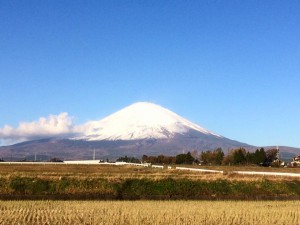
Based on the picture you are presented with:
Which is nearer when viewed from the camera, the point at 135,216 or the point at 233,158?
the point at 135,216

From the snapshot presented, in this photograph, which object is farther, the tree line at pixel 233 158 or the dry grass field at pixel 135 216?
the tree line at pixel 233 158

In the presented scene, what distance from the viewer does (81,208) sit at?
2253 centimetres

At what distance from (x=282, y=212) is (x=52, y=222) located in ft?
31.5

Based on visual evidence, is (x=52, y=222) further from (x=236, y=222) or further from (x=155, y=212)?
(x=236, y=222)

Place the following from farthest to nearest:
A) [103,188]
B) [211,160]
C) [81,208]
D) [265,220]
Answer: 1. [211,160]
2. [103,188]
3. [81,208]
4. [265,220]

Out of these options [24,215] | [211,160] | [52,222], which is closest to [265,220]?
[52,222]

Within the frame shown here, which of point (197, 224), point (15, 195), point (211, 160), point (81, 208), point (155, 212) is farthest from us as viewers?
point (211, 160)

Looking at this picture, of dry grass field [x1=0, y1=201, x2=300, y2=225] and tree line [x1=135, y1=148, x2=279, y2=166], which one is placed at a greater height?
tree line [x1=135, y1=148, x2=279, y2=166]

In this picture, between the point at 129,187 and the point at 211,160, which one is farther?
the point at 211,160

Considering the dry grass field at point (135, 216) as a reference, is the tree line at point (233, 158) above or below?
above

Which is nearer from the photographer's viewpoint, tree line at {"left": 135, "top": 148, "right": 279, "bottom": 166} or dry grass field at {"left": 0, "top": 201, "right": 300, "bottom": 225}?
dry grass field at {"left": 0, "top": 201, "right": 300, "bottom": 225}

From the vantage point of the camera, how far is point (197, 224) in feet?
56.0

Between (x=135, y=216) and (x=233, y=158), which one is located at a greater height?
(x=233, y=158)

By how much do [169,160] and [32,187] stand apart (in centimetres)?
10386
